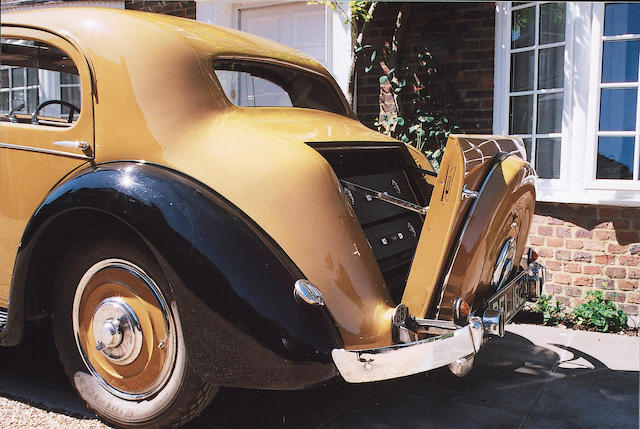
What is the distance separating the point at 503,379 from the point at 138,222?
2.31m

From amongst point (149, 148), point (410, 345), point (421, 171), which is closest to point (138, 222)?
point (149, 148)

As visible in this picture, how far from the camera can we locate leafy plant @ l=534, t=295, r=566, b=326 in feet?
16.2

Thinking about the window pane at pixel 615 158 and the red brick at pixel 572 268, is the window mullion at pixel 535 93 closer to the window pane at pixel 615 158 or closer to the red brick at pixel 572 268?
the window pane at pixel 615 158

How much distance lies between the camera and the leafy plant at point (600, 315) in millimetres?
4715

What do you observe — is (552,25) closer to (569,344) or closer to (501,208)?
(569,344)

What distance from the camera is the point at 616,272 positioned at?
4.91 m

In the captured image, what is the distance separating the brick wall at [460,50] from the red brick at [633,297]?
6.12ft

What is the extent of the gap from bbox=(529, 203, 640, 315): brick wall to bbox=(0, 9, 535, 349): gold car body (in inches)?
79.3

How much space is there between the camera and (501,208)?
105 inches

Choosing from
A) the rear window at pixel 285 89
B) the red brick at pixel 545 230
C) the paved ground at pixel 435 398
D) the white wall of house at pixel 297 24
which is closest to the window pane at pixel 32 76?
the rear window at pixel 285 89

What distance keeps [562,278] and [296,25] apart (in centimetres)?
382

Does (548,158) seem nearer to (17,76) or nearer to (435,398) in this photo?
(435,398)

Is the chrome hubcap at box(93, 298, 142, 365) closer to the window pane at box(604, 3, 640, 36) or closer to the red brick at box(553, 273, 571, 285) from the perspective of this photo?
the red brick at box(553, 273, 571, 285)

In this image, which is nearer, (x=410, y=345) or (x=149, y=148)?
(x=410, y=345)
